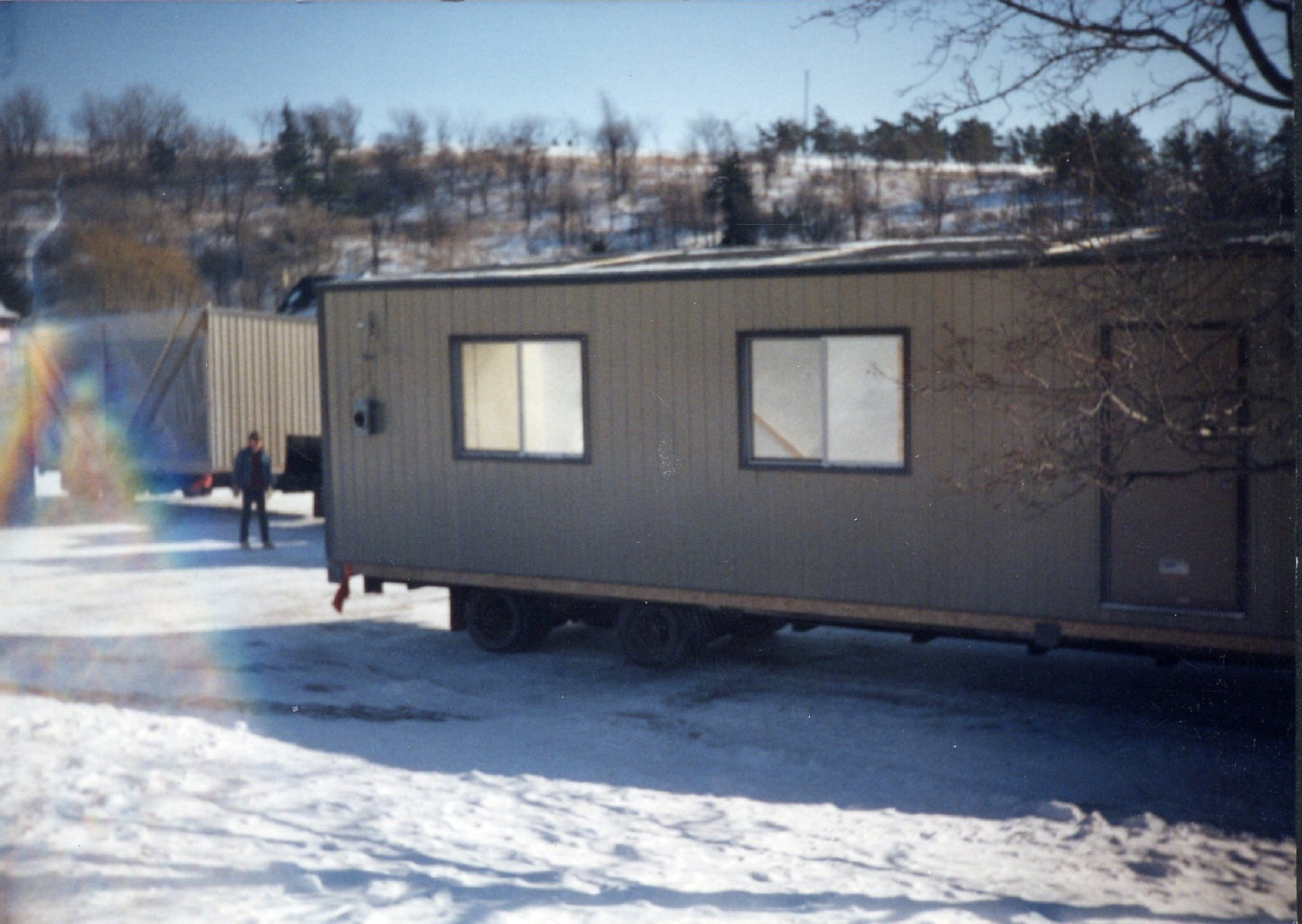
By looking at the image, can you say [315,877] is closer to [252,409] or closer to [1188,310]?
[1188,310]

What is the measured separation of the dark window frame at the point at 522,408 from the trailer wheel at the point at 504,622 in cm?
124

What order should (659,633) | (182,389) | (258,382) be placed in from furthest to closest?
1. (258,382)
2. (182,389)
3. (659,633)

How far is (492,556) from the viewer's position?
1137cm

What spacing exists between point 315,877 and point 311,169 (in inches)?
429

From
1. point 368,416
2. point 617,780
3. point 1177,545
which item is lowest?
point 617,780

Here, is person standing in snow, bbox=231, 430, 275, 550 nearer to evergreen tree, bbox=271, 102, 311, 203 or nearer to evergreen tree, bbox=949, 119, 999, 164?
evergreen tree, bbox=271, 102, 311, 203

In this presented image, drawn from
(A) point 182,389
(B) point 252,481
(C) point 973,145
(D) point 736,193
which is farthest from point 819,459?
(A) point 182,389

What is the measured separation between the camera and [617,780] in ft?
24.6

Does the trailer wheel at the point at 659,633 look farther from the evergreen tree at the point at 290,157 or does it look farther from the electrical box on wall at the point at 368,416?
the evergreen tree at the point at 290,157

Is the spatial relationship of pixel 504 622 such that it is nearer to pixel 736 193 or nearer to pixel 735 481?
pixel 735 481

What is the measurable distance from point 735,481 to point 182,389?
1387 cm

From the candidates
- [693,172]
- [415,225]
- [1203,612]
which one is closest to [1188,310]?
[1203,612]

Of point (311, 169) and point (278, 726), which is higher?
point (311, 169)

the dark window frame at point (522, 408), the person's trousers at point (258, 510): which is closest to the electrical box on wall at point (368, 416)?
the dark window frame at point (522, 408)
